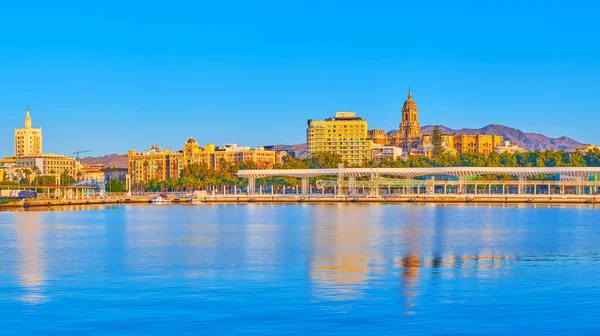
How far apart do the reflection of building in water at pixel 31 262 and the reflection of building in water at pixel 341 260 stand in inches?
374

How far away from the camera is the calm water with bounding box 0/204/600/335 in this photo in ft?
81.6

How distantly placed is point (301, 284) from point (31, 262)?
1416 cm

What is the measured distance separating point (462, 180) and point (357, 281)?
120 metres

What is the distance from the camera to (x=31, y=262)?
130 ft

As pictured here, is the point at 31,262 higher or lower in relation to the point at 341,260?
higher

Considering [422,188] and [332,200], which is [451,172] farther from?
[332,200]

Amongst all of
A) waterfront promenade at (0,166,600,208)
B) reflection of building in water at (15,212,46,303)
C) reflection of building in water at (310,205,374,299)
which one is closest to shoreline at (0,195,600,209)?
waterfront promenade at (0,166,600,208)

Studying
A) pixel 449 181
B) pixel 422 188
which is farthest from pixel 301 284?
pixel 422 188

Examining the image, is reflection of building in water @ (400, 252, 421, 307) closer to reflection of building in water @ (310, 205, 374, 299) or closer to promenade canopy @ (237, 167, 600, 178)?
reflection of building in water @ (310, 205, 374, 299)

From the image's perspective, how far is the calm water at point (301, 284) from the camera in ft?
81.6

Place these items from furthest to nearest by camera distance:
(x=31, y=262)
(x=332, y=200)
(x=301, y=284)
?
(x=332, y=200) < (x=31, y=262) < (x=301, y=284)

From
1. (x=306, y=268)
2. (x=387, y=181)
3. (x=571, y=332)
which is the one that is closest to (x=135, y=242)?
(x=306, y=268)

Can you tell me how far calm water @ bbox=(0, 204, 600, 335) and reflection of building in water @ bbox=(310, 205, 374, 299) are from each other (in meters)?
0.08

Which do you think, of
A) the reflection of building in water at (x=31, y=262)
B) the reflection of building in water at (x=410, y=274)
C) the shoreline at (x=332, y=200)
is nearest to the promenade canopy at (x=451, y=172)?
the shoreline at (x=332, y=200)
